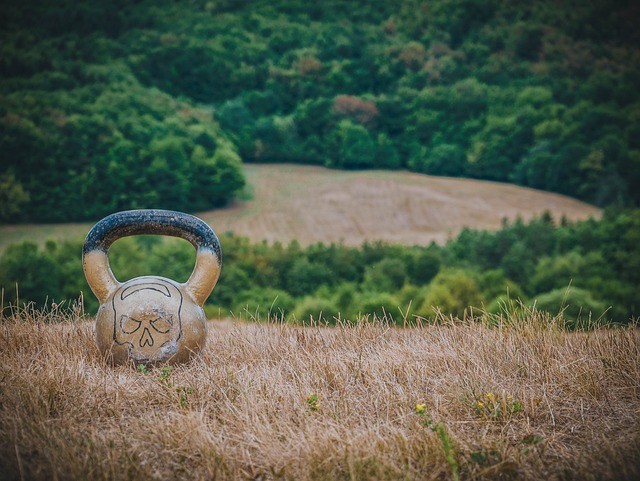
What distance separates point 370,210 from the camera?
3834cm

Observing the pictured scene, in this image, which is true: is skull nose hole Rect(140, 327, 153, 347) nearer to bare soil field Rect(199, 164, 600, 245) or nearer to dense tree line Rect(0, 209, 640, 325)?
dense tree line Rect(0, 209, 640, 325)

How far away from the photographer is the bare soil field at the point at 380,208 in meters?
36.2

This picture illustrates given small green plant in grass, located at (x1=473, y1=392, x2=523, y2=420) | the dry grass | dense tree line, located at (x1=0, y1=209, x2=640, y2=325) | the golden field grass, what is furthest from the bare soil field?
small green plant in grass, located at (x1=473, y1=392, x2=523, y2=420)

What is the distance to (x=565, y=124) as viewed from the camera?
141 ft

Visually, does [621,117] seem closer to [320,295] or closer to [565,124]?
[565,124]

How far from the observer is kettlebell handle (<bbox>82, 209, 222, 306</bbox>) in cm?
557

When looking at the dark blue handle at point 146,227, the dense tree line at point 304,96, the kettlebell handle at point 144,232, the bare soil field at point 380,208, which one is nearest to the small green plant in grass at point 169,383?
the kettlebell handle at point 144,232

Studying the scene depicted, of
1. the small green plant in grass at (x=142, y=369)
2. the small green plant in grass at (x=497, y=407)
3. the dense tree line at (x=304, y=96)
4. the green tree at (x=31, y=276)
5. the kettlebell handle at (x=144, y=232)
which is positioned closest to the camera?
the small green plant in grass at (x=497, y=407)

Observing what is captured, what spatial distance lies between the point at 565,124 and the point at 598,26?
1148cm

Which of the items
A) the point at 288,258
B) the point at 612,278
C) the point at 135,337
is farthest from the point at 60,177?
the point at 135,337

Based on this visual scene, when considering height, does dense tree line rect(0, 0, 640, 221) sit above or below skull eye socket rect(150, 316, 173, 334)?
below

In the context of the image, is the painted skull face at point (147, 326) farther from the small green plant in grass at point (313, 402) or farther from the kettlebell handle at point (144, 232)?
the small green plant in grass at point (313, 402)

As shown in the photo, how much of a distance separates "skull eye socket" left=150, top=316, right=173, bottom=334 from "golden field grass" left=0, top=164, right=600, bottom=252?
28.7 metres

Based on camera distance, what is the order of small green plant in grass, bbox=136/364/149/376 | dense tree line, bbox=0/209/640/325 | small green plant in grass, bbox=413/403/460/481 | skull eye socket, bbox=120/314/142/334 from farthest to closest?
1. dense tree line, bbox=0/209/640/325
2. skull eye socket, bbox=120/314/142/334
3. small green plant in grass, bbox=136/364/149/376
4. small green plant in grass, bbox=413/403/460/481
